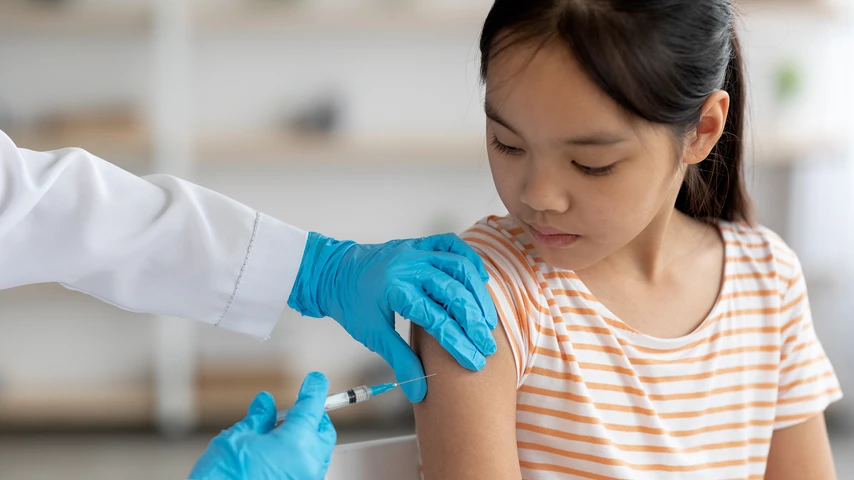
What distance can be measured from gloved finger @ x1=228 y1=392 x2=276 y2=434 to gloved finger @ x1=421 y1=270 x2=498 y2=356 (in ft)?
0.81

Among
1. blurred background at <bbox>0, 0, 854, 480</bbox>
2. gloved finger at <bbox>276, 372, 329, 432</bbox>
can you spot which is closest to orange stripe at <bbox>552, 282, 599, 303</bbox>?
gloved finger at <bbox>276, 372, 329, 432</bbox>

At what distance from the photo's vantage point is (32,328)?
3529 millimetres

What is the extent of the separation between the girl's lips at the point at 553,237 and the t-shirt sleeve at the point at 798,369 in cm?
44

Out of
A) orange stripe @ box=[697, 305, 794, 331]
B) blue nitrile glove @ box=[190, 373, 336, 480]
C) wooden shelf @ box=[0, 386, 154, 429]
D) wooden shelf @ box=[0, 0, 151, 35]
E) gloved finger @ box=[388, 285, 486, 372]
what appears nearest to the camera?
blue nitrile glove @ box=[190, 373, 336, 480]

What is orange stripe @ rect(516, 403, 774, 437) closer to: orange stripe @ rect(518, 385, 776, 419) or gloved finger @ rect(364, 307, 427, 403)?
orange stripe @ rect(518, 385, 776, 419)

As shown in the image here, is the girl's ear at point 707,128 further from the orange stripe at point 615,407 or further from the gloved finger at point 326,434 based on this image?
the gloved finger at point 326,434

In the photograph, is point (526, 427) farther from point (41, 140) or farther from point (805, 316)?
point (41, 140)

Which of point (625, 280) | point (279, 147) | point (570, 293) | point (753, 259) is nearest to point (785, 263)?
point (753, 259)

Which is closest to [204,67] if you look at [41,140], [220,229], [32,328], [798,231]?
[41,140]

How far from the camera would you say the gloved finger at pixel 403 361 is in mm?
1019

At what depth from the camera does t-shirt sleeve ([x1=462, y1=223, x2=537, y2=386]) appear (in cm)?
106

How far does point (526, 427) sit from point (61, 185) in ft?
2.46

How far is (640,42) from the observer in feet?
3.05

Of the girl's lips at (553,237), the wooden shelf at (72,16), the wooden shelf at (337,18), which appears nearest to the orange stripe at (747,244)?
the girl's lips at (553,237)
